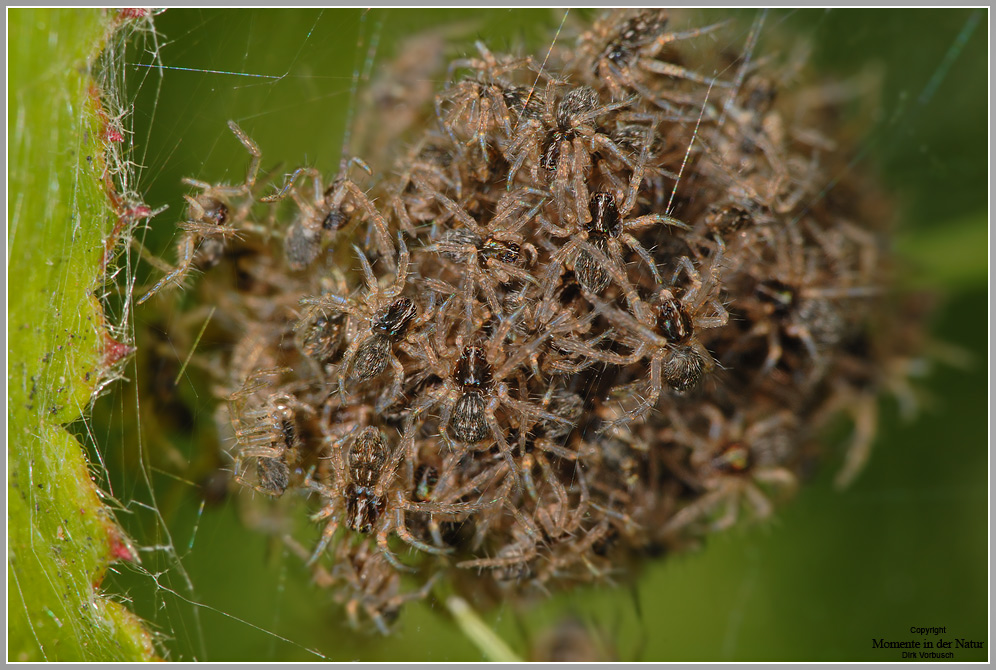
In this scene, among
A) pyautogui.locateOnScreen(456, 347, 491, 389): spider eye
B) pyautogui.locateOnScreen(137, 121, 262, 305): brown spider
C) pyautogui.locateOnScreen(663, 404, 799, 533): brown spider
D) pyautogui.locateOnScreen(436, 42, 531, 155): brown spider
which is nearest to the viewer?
pyautogui.locateOnScreen(456, 347, 491, 389): spider eye

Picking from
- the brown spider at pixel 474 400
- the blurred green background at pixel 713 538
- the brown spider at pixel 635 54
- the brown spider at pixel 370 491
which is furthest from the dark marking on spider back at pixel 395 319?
the brown spider at pixel 635 54

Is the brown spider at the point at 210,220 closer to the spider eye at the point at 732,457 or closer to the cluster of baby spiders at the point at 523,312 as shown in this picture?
the cluster of baby spiders at the point at 523,312

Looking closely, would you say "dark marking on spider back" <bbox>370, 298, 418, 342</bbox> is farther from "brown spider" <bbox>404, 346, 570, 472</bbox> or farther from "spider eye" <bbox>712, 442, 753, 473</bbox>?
"spider eye" <bbox>712, 442, 753, 473</bbox>

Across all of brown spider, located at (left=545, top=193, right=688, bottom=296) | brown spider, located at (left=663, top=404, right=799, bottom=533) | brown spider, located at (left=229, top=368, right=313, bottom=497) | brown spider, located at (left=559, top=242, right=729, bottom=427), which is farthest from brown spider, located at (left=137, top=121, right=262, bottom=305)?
brown spider, located at (left=663, top=404, right=799, bottom=533)

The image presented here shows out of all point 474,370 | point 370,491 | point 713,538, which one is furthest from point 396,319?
point 713,538

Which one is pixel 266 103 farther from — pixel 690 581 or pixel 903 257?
pixel 903 257

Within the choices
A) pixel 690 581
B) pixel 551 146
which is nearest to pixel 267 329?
pixel 551 146

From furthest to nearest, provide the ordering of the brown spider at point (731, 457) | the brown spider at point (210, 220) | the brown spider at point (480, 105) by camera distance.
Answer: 1. the brown spider at point (731, 457)
2. the brown spider at point (210, 220)
3. the brown spider at point (480, 105)
